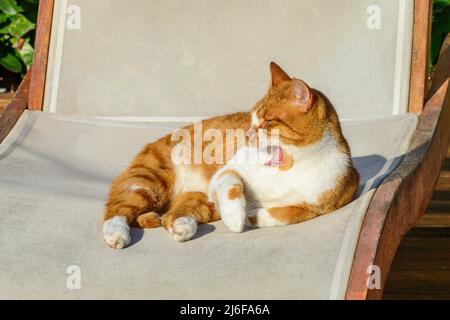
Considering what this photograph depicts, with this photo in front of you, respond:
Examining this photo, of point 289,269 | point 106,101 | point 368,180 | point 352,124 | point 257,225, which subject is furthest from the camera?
point 106,101

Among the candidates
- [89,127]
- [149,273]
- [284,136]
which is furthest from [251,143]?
[89,127]

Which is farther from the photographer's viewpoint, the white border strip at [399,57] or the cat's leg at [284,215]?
the white border strip at [399,57]

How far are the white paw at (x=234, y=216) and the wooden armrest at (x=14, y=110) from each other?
1065 mm

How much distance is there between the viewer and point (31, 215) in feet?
7.70

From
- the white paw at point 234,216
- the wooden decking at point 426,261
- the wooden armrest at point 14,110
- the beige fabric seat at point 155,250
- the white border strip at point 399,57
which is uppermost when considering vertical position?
the white border strip at point 399,57

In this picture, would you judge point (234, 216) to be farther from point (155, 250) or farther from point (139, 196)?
point (139, 196)

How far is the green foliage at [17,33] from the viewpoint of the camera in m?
4.79

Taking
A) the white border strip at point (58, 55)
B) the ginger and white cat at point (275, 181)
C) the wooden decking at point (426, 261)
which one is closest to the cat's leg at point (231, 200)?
the ginger and white cat at point (275, 181)

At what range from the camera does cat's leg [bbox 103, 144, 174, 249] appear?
220 centimetres

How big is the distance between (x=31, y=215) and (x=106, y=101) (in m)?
1.10

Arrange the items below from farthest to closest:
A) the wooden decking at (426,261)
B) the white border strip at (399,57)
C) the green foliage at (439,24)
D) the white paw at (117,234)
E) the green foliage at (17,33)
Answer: the green foliage at (17,33), the green foliage at (439,24), the white border strip at (399,57), the wooden decking at (426,261), the white paw at (117,234)

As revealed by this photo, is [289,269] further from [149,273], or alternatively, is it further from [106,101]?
[106,101]

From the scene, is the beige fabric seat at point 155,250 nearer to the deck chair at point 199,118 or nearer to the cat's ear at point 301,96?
the deck chair at point 199,118

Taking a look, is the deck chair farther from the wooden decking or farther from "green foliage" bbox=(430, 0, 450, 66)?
"green foliage" bbox=(430, 0, 450, 66)
